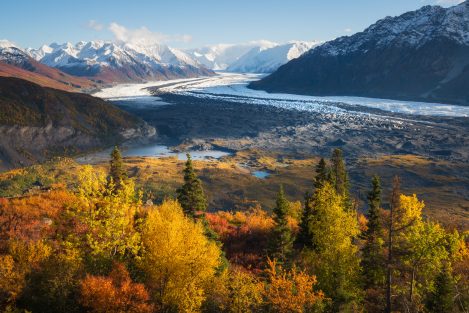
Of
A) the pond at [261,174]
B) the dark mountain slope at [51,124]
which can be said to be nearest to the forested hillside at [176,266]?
the pond at [261,174]

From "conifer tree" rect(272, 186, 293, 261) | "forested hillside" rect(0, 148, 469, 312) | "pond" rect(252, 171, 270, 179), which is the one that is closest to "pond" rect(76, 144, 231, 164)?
"pond" rect(252, 171, 270, 179)

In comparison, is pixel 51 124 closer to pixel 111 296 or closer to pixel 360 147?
pixel 360 147

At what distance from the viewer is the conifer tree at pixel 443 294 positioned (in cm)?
3192

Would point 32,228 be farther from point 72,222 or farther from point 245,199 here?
point 245,199

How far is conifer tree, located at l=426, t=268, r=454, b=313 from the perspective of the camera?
31922mm

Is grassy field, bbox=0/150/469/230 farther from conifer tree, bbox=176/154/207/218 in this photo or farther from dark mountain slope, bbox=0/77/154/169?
conifer tree, bbox=176/154/207/218

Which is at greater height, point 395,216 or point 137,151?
point 395,216

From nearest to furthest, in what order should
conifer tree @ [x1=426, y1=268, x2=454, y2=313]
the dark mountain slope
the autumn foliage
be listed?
the autumn foliage, conifer tree @ [x1=426, y1=268, x2=454, y2=313], the dark mountain slope

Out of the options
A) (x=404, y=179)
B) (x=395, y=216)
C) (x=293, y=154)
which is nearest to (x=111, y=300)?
(x=395, y=216)

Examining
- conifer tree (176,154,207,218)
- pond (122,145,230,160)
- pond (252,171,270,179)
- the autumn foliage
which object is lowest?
pond (252,171,270,179)

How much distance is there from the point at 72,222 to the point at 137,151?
114747 mm

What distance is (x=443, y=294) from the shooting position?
32125mm

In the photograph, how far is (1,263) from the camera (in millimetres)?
26766

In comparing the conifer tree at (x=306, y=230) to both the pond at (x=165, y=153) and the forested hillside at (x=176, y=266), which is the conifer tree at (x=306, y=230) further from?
the pond at (x=165, y=153)
